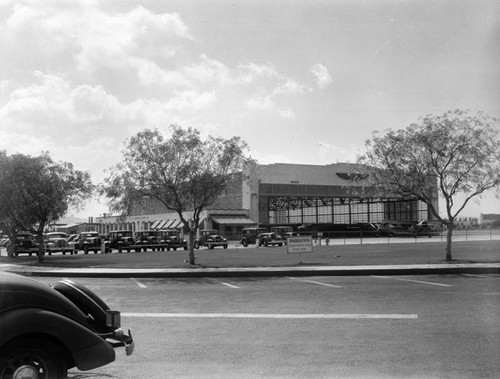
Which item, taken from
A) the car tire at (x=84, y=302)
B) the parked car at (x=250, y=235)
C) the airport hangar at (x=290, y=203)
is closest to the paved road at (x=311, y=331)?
the car tire at (x=84, y=302)

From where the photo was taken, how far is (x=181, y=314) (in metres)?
10.6

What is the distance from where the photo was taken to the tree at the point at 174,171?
23.9m

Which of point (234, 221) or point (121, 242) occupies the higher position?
point (234, 221)

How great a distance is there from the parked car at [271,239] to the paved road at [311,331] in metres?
37.3

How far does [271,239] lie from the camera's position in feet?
173

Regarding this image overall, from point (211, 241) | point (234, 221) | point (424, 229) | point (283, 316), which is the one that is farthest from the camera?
point (234, 221)

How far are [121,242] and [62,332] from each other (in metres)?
47.2

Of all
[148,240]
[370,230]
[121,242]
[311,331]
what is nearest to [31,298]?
[311,331]

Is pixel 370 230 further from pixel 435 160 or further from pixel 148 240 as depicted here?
pixel 435 160

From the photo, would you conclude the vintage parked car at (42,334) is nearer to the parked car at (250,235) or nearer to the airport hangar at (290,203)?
the parked car at (250,235)

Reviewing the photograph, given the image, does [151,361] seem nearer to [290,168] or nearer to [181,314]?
[181,314]

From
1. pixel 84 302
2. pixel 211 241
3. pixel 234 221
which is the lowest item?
pixel 211 241

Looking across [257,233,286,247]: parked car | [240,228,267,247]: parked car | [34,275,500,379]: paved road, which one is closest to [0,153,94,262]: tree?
[34,275,500,379]: paved road

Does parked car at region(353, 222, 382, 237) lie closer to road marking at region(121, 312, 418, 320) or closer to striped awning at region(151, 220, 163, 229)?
striped awning at region(151, 220, 163, 229)
